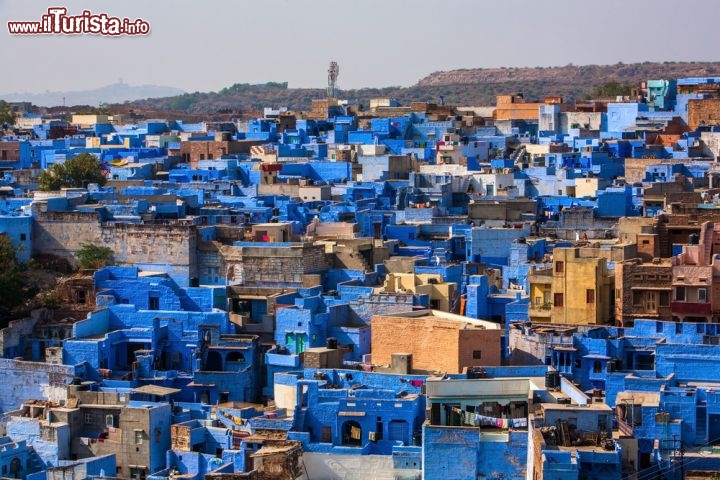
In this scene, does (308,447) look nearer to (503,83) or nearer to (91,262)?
(91,262)

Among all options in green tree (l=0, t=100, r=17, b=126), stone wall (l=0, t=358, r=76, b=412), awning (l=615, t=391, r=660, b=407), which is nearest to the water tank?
awning (l=615, t=391, r=660, b=407)

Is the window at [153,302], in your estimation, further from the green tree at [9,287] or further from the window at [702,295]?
the window at [702,295]

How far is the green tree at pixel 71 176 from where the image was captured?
43.0 metres

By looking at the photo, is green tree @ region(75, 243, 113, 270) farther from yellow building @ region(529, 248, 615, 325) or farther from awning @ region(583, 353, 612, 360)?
awning @ region(583, 353, 612, 360)

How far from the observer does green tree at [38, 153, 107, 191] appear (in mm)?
43031

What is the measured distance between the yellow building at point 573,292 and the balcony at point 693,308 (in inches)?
50.5

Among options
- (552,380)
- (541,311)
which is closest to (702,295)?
(541,311)

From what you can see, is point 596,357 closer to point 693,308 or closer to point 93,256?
point 693,308

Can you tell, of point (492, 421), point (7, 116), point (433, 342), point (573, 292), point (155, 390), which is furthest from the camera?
point (7, 116)

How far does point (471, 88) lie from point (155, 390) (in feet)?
301

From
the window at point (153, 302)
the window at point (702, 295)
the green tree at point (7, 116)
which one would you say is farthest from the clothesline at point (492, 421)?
the green tree at point (7, 116)

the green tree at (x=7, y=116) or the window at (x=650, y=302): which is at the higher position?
the green tree at (x=7, y=116)

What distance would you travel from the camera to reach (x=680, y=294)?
28.3 meters

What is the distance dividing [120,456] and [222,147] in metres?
27.4
